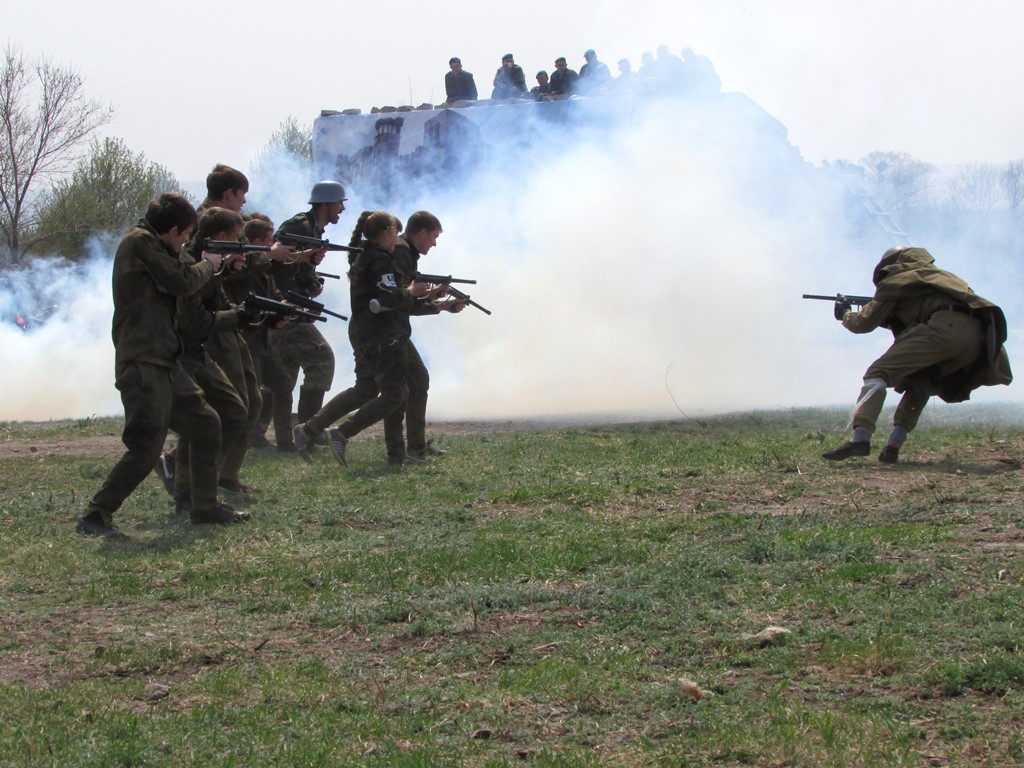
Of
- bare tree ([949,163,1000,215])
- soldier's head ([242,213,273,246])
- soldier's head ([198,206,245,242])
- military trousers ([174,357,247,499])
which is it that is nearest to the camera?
military trousers ([174,357,247,499])

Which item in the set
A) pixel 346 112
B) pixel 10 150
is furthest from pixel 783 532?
pixel 10 150

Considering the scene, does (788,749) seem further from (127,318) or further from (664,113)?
(664,113)

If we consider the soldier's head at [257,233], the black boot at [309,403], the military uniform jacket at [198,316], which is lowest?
the black boot at [309,403]

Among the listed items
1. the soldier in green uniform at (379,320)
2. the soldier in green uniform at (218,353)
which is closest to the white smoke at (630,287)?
the soldier in green uniform at (379,320)

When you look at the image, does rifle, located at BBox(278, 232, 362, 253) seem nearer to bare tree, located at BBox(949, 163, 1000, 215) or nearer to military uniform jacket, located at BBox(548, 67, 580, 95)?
military uniform jacket, located at BBox(548, 67, 580, 95)

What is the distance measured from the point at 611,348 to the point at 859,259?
19.3 ft

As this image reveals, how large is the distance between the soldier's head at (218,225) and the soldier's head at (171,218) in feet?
3.32

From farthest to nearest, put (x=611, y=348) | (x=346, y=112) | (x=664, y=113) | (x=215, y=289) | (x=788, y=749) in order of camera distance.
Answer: (x=346, y=112)
(x=664, y=113)
(x=611, y=348)
(x=215, y=289)
(x=788, y=749)

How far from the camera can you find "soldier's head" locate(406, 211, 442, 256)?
35.3 ft

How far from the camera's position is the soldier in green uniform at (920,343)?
9.32 meters

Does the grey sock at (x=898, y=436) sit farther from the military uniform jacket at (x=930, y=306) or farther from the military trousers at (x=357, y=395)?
the military trousers at (x=357, y=395)

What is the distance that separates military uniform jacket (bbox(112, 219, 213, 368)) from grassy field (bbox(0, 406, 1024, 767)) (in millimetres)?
1057

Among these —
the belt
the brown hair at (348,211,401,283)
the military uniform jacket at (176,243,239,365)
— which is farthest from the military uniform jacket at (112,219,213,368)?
the belt

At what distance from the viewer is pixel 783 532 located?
21.9 ft
